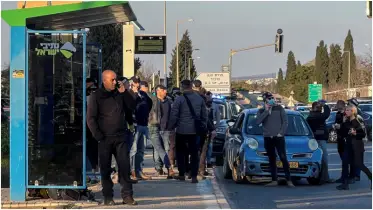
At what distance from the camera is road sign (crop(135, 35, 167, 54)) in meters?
22.0

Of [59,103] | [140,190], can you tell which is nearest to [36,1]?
[59,103]

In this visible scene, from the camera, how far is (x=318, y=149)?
13875 millimetres

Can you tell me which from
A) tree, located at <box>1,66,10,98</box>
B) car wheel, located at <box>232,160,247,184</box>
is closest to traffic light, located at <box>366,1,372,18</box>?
car wheel, located at <box>232,160,247,184</box>

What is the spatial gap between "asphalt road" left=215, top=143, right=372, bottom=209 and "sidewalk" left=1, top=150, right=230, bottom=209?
1.29 feet

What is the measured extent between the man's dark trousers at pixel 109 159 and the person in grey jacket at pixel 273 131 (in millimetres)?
4541

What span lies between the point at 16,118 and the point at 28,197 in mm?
1179

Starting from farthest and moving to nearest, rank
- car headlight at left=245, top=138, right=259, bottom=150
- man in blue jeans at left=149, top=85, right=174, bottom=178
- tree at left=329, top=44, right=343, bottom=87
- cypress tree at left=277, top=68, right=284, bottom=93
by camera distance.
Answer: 1. cypress tree at left=277, top=68, right=284, bottom=93
2. tree at left=329, top=44, right=343, bottom=87
3. car headlight at left=245, top=138, right=259, bottom=150
4. man in blue jeans at left=149, top=85, right=174, bottom=178

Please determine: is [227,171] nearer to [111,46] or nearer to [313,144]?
[313,144]

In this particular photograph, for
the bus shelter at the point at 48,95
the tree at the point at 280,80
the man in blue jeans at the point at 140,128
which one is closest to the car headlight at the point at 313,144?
the man in blue jeans at the point at 140,128

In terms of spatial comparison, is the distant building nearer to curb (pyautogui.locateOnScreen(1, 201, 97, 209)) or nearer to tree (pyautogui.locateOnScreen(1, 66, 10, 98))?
tree (pyautogui.locateOnScreen(1, 66, 10, 98))

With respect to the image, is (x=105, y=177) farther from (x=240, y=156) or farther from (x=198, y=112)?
(x=240, y=156)

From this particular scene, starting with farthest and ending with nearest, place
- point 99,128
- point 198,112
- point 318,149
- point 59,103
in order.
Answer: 1. point 318,149
2. point 198,112
3. point 59,103
4. point 99,128

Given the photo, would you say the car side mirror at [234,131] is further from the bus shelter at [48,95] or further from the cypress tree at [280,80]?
→ the cypress tree at [280,80]

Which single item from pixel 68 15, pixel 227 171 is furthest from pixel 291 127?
pixel 68 15
